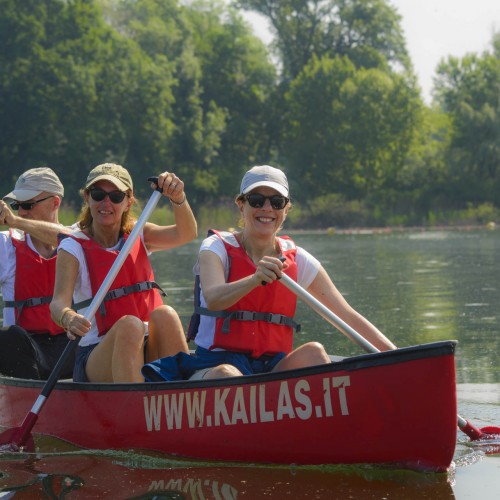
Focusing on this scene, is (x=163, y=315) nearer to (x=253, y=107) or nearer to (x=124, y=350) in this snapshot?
(x=124, y=350)

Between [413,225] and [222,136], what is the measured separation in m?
10.1

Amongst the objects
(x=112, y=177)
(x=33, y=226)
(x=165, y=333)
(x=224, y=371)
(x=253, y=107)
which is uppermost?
(x=253, y=107)

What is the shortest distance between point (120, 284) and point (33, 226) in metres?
0.77

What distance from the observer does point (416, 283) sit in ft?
47.0

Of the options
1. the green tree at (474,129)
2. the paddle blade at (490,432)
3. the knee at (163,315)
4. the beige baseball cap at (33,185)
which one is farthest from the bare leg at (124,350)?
the green tree at (474,129)

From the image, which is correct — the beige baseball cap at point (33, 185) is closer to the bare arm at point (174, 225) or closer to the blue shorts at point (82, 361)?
the bare arm at point (174, 225)

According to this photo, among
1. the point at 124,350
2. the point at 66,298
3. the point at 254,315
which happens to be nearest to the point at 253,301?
the point at 254,315

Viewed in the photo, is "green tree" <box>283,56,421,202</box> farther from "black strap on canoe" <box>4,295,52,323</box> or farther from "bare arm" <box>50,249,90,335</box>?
"bare arm" <box>50,249,90,335</box>

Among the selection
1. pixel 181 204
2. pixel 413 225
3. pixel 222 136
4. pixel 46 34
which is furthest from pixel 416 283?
pixel 222 136

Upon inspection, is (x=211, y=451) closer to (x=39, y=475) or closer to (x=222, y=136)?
(x=39, y=475)

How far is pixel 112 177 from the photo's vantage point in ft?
16.8

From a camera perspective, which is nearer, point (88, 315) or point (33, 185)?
point (88, 315)

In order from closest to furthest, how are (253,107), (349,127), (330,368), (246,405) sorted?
1. (330,368)
2. (246,405)
3. (349,127)
4. (253,107)

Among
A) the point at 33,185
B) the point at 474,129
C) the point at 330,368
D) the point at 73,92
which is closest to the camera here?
the point at 330,368
